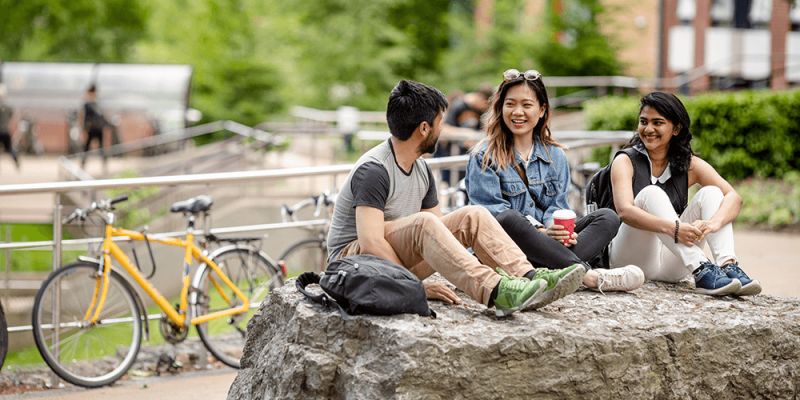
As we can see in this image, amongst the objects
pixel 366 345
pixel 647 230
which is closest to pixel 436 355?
pixel 366 345

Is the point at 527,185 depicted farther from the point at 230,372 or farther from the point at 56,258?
the point at 56,258

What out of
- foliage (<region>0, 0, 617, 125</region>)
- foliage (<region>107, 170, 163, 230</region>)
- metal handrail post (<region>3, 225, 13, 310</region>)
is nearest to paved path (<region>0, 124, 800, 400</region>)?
metal handrail post (<region>3, 225, 13, 310</region>)

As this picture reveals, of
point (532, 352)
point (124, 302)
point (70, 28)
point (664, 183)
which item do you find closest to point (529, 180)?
point (664, 183)

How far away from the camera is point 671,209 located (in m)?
5.89

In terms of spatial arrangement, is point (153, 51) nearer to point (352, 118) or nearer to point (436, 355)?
point (352, 118)

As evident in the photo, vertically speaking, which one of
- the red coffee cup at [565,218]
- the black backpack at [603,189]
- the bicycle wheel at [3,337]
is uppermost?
the black backpack at [603,189]

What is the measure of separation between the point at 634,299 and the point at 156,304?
3.42 meters

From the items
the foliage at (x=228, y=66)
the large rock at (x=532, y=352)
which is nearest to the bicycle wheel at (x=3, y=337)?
the large rock at (x=532, y=352)

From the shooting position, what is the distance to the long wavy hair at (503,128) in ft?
19.5

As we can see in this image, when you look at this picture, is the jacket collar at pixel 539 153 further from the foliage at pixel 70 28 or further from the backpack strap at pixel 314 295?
the foliage at pixel 70 28

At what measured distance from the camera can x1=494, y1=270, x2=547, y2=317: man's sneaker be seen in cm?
474

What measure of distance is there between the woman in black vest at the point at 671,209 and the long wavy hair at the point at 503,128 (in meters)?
0.46

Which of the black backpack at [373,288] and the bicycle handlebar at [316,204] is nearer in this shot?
the black backpack at [373,288]

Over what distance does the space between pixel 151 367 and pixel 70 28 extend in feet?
132
